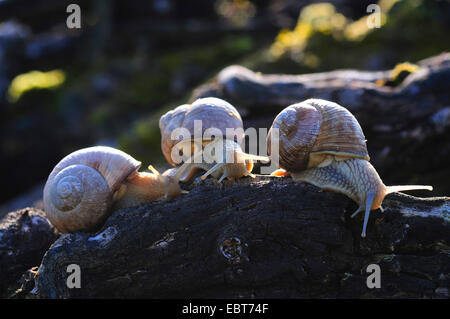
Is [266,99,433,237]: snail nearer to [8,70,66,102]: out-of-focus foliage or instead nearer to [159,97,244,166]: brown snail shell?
[159,97,244,166]: brown snail shell

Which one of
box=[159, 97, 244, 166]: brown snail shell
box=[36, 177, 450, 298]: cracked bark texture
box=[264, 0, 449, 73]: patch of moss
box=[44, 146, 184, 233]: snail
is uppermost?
box=[264, 0, 449, 73]: patch of moss

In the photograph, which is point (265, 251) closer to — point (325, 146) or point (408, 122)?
point (325, 146)

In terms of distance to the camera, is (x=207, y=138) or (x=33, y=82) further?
(x=33, y=82)

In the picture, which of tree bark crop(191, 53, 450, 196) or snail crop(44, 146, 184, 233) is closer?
snail crop(44, 146, 184, 233)

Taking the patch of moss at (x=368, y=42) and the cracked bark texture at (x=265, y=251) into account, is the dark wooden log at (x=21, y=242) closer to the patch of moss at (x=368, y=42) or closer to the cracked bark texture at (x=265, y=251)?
the cracked bark texture at (x=265, y=251)

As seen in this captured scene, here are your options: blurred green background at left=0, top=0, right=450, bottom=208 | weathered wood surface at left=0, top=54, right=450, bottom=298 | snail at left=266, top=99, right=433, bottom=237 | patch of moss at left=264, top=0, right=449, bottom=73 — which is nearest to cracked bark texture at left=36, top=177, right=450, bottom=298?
weathered wood surface at left=0, top=54, right=450, bottom=298

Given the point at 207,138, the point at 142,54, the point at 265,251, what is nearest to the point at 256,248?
the point at 265,251

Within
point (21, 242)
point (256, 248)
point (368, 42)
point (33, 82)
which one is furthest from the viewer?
point (33, 82)
